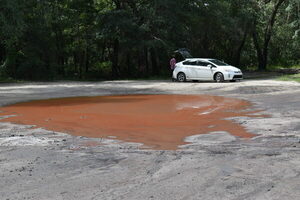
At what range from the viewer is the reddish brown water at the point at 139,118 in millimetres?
8770

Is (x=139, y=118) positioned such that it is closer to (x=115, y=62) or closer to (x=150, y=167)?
(x=150, y=167)

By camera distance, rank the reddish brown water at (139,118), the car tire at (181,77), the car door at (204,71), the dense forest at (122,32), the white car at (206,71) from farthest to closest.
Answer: the dense forest at (122,32) → the car tire at (181,77) → the car door at (204,71) → the white car at (206,71) → the reddish brown water at (139,118)

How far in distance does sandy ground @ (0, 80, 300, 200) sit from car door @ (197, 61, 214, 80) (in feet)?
58.5

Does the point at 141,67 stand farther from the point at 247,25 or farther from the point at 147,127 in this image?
the point at 147,127

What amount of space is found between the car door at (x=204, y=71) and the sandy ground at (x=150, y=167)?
1782 cm

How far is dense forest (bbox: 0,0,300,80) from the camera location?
31703 mm

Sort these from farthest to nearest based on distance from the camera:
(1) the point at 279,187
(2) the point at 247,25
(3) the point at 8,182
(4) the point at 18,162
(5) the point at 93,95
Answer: (2) the point at 247,25 → (5) the point at 93,95 → (4) the point at 18,162 → (3) the point at 8,182 → (1) the point at 279,187

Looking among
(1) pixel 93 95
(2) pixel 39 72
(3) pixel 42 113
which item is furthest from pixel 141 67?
(3) pixel 42 113

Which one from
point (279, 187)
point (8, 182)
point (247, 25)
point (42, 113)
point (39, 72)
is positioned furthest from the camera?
point (247, 25)

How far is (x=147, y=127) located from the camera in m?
9.79

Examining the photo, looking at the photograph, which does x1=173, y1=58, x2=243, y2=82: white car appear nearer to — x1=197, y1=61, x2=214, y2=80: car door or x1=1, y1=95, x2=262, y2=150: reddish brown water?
x1=197, y1=61, x2=214, y2=80: car door

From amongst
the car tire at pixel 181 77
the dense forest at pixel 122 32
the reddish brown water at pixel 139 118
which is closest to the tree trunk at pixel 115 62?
the dense forest at pixel 122 32

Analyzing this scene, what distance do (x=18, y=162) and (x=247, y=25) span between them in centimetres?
3435

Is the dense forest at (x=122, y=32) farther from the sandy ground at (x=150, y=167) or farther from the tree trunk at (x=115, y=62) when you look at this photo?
the sandy ground at (x=150, y=167)
